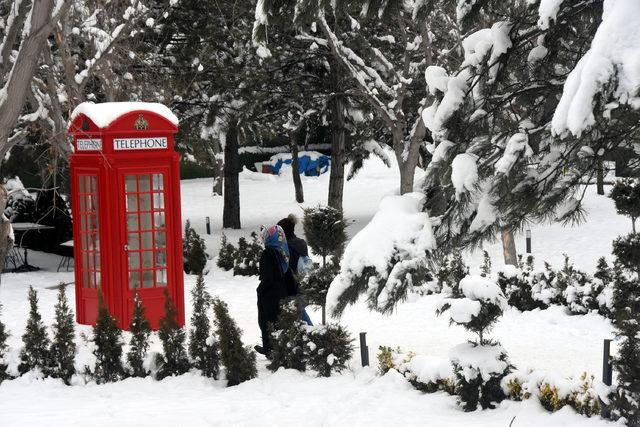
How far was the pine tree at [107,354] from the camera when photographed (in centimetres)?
1062

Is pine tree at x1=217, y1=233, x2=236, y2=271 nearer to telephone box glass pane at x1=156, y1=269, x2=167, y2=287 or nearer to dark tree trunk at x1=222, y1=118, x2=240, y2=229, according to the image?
telephone box glass pane at x1=156, y1=269, x2=167, y2=287

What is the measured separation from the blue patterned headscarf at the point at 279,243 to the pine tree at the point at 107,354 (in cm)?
204

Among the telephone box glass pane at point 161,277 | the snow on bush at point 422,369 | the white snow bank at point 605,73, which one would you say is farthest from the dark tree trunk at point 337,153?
the white snow bank at point 605,73

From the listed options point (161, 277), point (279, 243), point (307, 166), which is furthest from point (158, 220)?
point (307, 166)

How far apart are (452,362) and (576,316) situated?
4.87 metres

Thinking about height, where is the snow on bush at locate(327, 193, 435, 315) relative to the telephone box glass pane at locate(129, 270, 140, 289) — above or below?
above

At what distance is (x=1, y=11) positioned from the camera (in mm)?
18844

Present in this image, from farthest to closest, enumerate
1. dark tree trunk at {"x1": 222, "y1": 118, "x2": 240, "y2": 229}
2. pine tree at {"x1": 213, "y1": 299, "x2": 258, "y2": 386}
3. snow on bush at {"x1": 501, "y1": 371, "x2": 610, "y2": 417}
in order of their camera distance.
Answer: dark tree trunk at {"x1": 222, "y1": 118, "x2": 240, "y2": 229}, pine tree at {"x1": 213, "y1": 299, "x2": 258, "y2": 386}, snow on bush at {"x1": 501, "y1": 371, "x2": 610, "y2": 417}

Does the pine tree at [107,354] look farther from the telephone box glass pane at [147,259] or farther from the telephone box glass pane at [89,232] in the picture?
the telephone box glass pane at [89,232]

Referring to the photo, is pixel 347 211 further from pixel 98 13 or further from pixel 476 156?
pixel 476 156

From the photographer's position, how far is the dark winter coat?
37.3 feet

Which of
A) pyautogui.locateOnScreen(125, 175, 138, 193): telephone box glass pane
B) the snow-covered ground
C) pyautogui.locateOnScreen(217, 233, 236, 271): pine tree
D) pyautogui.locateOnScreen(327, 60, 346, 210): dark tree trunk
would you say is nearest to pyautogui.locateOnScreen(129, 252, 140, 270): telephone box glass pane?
pyautogui.locateOnScreen(125, 175, 138, 193): telephone box glass pane

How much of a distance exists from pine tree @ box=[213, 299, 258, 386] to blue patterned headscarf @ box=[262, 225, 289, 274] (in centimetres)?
123

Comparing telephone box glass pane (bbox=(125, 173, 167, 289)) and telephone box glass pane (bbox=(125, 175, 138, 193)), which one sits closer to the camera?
telephone box glass pane (bbox=(125, 175, 138, 193))
